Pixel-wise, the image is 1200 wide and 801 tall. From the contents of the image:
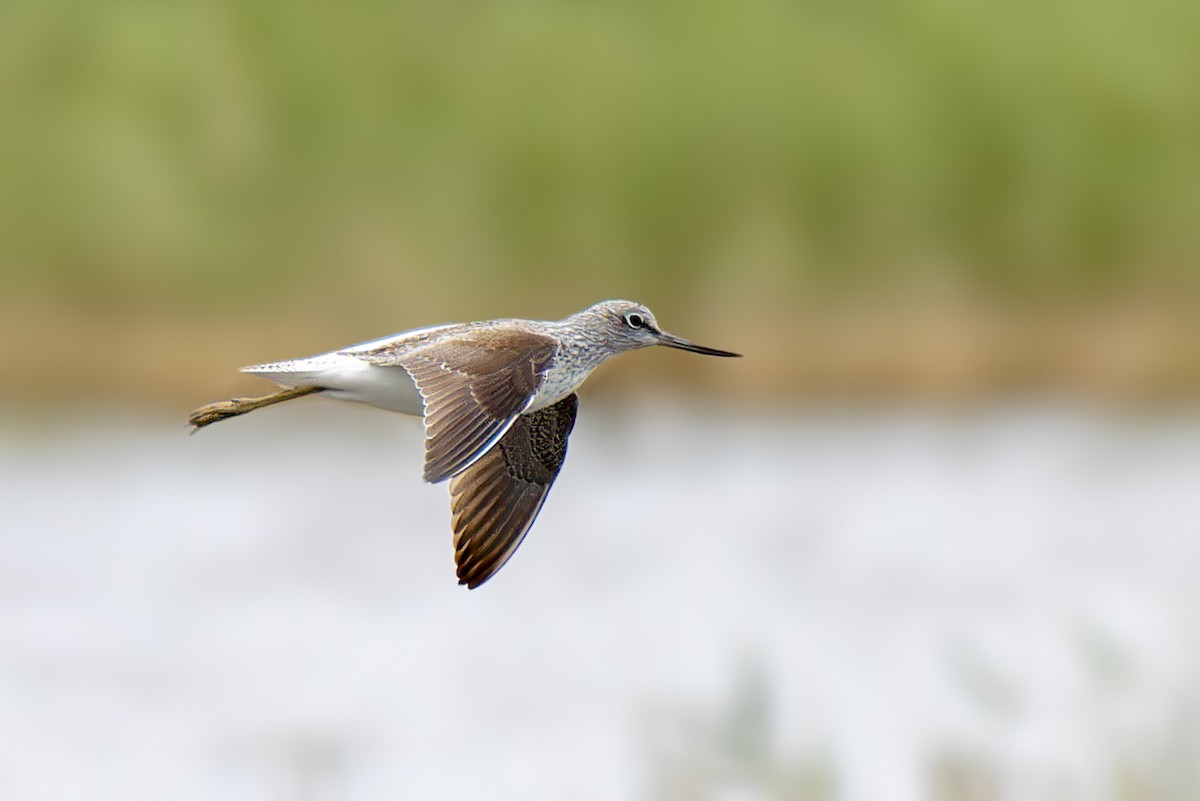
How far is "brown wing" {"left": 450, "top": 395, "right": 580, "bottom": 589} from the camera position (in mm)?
3486

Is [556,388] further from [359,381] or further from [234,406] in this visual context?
[234,406]

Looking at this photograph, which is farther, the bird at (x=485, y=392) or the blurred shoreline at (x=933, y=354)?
the blurred shoreline at (x=933, y=354)

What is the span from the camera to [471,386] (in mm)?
3195

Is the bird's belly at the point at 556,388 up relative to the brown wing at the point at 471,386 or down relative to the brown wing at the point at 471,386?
down

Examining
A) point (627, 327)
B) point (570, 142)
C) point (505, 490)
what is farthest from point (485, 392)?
point (570, 142)

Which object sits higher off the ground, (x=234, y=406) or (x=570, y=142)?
(x=234, y=406)

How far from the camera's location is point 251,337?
633 cm

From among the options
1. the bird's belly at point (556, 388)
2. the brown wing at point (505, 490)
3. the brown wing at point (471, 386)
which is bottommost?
the brown wing at point (505, 490)

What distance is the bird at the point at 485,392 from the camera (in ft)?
10.3

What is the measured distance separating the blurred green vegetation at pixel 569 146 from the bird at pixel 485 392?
2.74 metres

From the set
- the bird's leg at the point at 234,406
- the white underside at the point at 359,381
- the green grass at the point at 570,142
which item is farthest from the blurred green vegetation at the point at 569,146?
the white underside at the point at 359,381

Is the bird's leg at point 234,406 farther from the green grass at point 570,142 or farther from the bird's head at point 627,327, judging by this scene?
the green grass at point 570,142

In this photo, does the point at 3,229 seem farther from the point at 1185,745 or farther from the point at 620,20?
the point at 1185,745

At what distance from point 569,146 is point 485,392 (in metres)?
3.63
